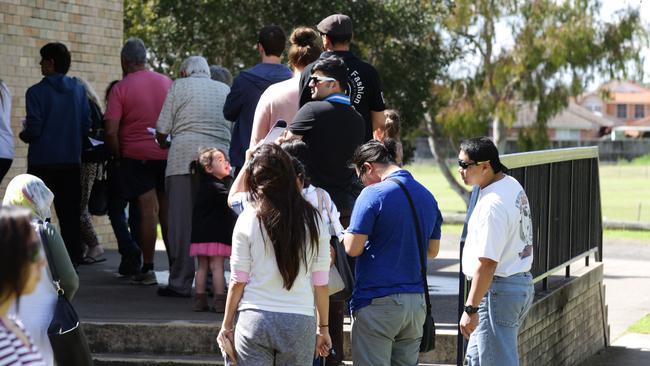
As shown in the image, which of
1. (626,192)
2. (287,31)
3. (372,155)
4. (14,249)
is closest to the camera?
(14,249)

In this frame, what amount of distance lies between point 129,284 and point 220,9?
17552mm

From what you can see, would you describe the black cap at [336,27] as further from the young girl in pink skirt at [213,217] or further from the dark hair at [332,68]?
the young girl in pink skirt at [213,217]

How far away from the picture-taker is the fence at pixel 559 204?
29.3ft

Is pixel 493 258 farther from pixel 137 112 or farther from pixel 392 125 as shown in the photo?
pixel 137 112

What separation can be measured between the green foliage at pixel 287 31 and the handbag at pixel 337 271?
1941 cm

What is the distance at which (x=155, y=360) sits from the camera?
26.0 ft

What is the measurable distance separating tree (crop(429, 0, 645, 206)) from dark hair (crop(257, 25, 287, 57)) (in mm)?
33116

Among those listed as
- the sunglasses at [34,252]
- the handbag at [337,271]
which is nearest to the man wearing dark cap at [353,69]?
the handbag at [337,271]

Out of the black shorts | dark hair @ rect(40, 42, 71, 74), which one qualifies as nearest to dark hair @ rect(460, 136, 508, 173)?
the black shorts

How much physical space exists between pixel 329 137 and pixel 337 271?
2.99ft

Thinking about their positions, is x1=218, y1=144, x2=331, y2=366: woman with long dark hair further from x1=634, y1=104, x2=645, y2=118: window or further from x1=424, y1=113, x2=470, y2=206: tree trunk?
x1=634, y1=104, x2=645, y2=118: window

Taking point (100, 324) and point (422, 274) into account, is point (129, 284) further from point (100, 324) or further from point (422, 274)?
point (422, 274)

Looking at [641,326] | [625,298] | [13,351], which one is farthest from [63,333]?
[625,298]

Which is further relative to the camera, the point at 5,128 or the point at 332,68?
the point at 5,128
